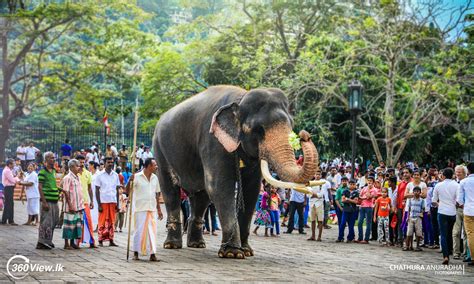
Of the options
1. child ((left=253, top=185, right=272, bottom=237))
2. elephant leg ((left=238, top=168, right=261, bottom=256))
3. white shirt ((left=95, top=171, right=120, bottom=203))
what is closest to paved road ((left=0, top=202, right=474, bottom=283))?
elephant leg ((left=238, top=168, right=261, bottom=256))

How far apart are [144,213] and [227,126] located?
202 cm

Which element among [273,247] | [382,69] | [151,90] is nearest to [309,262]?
[273,247]

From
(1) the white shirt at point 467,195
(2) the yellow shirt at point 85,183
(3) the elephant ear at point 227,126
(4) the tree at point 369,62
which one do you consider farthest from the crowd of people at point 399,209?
(4) the tree at point 369,62

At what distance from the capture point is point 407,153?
32.2m

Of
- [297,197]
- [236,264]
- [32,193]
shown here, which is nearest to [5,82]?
[32,193]

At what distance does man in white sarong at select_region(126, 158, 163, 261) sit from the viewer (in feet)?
38.7

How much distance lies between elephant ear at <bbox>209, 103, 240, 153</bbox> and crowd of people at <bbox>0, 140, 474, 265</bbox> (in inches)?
47.5

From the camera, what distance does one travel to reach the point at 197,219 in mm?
14633

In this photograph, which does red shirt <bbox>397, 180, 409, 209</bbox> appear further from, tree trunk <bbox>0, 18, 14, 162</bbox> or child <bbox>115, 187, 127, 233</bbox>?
tree trunk <bbox>0, 18, 14, 162</bbox>

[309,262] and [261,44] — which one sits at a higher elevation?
[261,44]

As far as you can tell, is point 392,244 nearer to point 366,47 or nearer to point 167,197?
point 167,197

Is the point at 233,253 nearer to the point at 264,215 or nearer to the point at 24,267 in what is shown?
the point at 24,267

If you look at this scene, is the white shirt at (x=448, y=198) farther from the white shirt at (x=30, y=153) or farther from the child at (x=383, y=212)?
the white shirt at (x=30, y=153)

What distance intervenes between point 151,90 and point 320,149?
A: 810cm
